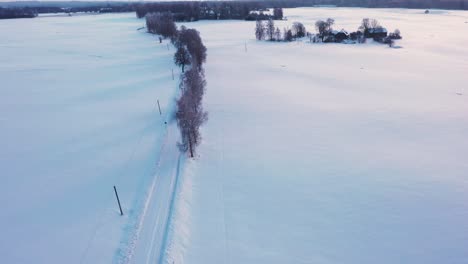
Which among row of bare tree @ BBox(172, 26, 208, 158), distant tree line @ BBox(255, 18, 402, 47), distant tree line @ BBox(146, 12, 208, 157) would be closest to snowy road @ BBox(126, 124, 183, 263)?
row of bare tree @ BBox(172, 26, 208, 158)

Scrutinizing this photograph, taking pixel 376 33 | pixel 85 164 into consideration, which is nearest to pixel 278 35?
pixel 376 33

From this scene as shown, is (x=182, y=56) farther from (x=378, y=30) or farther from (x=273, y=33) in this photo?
(x=378, y=30)

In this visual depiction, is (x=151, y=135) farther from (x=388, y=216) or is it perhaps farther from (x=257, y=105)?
(x=388, y=216)

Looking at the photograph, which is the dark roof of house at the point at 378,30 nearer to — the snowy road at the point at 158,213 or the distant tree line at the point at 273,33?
the distant tree line at the point at 273,33

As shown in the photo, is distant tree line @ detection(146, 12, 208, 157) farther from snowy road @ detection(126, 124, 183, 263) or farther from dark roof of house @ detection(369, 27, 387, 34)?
dark roof of house @ detection(369, 27, 387, 34)

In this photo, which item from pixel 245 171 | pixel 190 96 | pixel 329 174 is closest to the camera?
pixel 329 174
